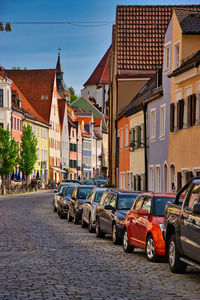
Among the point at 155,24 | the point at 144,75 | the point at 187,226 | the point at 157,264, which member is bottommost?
the point at 157,264

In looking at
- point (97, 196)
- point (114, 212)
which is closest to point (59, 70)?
point (97, 196)

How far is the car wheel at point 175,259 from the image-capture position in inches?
476

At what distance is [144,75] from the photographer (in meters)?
49.5

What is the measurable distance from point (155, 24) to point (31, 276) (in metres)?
40.7

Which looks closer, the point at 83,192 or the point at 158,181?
the point at 83,192

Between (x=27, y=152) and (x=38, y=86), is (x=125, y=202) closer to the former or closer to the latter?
(x=27, y=152)

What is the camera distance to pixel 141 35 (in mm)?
50219

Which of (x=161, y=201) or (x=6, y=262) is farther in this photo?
(x=161, y=201)

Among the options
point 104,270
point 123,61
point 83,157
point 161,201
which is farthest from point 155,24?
point 83,157

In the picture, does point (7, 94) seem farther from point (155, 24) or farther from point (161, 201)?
point (161, 201)

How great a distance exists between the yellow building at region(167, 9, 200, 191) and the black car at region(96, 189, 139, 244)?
22.8 feet

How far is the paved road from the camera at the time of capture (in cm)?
962

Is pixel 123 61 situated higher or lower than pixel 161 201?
higher

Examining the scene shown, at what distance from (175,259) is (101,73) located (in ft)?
462
